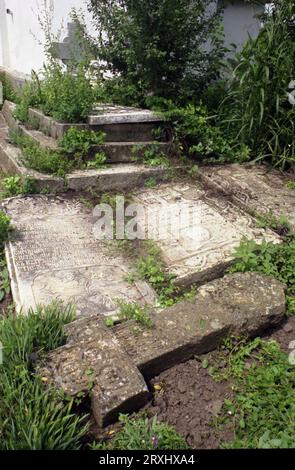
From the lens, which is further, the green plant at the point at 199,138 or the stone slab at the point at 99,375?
the green plant at the point at 199,138

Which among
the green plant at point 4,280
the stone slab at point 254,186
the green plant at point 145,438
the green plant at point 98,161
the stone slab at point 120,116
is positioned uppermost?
the stone slab at point 120,116

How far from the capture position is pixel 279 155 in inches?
158

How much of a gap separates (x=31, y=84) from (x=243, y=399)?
4696 millimetres

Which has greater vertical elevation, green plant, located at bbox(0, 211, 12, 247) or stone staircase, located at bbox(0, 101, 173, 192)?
stone staircase, located at bbox(0, 101, 173, 192)

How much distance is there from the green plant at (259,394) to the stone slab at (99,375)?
44 cm

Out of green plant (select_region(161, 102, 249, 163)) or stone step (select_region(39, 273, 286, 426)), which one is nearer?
stone step (select_region(39, 273, 286, 426))

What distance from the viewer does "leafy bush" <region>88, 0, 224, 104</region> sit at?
414 cm

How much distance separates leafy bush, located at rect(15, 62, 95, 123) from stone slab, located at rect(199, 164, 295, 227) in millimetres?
1395

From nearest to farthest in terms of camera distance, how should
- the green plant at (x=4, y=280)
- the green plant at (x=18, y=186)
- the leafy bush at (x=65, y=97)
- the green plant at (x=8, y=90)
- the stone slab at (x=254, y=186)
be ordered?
the green plant at (x=4, y=280)
the stone slab at (x=254, y=186)
the green plant at (x=18, y=186)
the leafy bush at (x=65, y=97)
the green plant at (x=8, y=90)

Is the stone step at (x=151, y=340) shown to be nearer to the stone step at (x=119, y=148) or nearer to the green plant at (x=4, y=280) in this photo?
the green plant at (x=4, y=280)

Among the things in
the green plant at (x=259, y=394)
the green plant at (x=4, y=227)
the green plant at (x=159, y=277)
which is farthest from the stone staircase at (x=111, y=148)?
the green plant at (x=259, y=394)

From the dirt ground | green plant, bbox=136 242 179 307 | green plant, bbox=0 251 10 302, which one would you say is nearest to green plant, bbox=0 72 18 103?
green plant, bbox=0 251 10 302

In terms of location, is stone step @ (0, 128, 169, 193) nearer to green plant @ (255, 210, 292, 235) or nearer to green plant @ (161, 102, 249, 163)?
green plant @ (161, 102, 249, 163)

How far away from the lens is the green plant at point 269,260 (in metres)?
2.55
